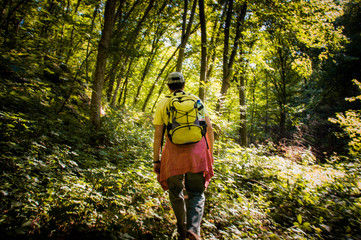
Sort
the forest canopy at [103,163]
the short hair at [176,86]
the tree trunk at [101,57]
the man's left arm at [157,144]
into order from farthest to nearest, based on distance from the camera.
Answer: the tree trunk at [101,57], the short hair at [176,86], the man's left arm at [157,144], the forest canopy at [103,163]

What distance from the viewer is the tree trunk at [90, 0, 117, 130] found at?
18.7 feet

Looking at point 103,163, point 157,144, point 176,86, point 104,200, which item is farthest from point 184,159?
point 103,163

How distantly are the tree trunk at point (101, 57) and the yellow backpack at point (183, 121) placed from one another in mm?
4528

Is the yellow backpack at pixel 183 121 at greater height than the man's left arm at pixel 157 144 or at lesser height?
greater


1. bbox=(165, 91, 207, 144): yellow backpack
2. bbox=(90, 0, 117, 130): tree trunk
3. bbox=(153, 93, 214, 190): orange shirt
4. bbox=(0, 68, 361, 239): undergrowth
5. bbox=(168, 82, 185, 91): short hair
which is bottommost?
bbox=(0, 68, 361, 239): undergrowth

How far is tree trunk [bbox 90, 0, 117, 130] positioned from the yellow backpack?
453 centimetres

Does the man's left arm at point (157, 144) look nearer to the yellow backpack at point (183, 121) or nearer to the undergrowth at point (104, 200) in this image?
the yellow backpack at point (183, 121)

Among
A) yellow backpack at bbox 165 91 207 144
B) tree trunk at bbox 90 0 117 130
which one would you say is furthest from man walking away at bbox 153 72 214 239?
tree trunk at bbox 90 0 117 130

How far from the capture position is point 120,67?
10.0 metres

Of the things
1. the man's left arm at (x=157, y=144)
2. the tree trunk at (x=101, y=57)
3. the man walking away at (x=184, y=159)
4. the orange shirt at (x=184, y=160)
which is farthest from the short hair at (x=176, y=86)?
the tree trunk at (x=101, y=57)

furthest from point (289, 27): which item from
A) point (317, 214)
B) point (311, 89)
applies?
A: point (311, 89)

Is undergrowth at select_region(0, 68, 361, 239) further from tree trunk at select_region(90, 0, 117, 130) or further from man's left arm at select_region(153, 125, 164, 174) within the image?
tree trunk at select_region(90, 0, 117, 130)

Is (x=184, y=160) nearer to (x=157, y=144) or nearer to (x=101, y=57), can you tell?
(x=157, y=144)

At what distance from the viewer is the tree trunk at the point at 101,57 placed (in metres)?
5.71
